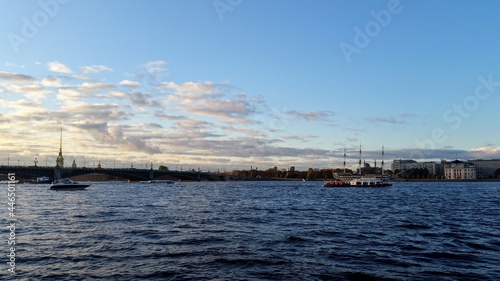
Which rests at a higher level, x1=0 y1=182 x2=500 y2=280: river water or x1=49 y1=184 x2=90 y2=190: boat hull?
x1=0 y1=182 x2=500 y2=280: river water

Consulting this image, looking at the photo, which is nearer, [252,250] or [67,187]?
[252,250]

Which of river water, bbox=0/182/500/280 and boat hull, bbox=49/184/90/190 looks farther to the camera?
boat hull, bbox=49/184/90/190

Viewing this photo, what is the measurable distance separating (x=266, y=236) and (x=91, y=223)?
2020cm

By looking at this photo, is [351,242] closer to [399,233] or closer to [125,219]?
[399,233]

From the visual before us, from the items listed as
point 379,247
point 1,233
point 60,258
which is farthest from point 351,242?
point 1,233

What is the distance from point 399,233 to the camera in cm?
3784

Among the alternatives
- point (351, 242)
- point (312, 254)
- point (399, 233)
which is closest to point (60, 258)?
point (312, 254)

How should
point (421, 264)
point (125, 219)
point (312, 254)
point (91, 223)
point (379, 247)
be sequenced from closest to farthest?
point (421, 264)
point (312, 254)
point (379, 247)
point (91, 223)
point (125, 219)

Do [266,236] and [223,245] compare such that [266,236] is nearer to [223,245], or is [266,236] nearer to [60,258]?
[223,245]

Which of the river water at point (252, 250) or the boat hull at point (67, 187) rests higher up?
the river water at point (252, 250)

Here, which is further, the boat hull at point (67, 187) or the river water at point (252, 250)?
the boat hull at point (67, 187)

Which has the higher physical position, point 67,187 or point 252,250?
point 252,250

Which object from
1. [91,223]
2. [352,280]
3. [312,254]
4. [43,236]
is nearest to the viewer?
[352,280]

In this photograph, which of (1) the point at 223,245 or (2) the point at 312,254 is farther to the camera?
(1) the point at 223,245
